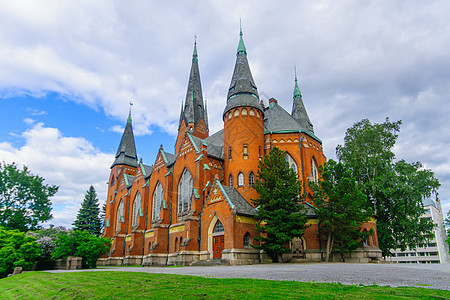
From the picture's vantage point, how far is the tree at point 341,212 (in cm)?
2316

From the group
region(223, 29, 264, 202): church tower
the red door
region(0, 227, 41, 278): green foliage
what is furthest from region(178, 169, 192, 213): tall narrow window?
region(0, 227, 41, 278): green foliage

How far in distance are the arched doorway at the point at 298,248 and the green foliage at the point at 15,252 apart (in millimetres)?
21898

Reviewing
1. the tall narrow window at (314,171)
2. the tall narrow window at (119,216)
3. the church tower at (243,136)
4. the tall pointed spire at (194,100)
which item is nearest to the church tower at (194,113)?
the tall pointed spire at (194,100)

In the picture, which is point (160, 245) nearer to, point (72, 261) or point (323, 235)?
point (72, 261)

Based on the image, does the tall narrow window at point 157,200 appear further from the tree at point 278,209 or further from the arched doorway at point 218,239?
the tree at point 278,209

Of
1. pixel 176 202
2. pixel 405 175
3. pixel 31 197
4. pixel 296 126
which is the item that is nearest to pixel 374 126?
pixel 405 175

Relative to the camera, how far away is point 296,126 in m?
34.1

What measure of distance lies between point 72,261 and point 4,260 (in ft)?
16.9

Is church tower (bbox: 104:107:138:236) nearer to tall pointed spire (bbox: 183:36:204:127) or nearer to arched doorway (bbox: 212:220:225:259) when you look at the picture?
tall pointed spire (bbox: 183:36:204:127)

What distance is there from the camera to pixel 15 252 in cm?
2191

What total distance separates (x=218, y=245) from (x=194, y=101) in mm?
32545

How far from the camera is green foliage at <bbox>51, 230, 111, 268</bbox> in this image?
26.2m

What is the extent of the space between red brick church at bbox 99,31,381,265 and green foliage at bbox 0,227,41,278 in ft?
40.0

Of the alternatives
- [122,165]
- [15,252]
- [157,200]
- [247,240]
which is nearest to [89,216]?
[122,165]
